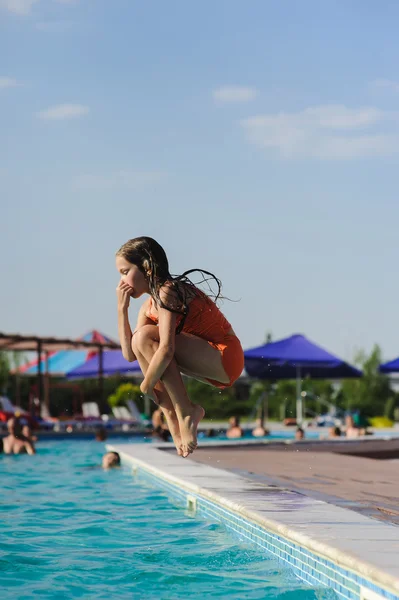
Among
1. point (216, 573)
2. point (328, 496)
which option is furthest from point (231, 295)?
point (328, 496)

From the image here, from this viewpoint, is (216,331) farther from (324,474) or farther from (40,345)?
(40,345)

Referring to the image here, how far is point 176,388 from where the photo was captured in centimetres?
479

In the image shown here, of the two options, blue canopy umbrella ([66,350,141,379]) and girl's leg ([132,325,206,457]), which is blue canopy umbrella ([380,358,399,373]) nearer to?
blue canopy umbrella ([66,350,141,379])

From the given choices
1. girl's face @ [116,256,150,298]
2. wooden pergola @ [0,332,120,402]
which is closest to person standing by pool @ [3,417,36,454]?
Result: wooden pergola @ [0,332,120,402]

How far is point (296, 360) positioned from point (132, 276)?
16.7 m

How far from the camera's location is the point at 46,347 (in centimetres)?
2447

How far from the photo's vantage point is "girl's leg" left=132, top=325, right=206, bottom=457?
4719 millimetres

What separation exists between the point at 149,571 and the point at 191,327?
6.62 feet

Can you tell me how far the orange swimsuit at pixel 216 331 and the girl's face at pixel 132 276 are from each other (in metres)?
0.24

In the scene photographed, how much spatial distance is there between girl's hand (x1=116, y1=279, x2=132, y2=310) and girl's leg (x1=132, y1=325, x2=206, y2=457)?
0.18 meters

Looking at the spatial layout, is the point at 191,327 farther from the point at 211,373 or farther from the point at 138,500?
the point at 138,500

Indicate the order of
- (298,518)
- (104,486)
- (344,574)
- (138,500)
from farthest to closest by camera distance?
(104,486)
(138,500)
(298,518)
(344,574)

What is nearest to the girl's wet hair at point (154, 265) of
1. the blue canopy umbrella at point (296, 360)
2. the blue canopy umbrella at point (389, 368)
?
the blue canopy umbrella at point (296, 360)

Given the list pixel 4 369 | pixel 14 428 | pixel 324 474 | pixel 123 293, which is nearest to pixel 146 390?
pixel 123 293
